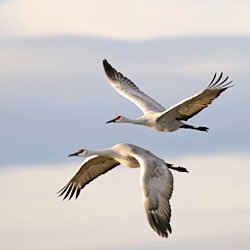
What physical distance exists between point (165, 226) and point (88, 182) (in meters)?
6.54

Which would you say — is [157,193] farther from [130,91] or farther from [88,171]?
[130,91]

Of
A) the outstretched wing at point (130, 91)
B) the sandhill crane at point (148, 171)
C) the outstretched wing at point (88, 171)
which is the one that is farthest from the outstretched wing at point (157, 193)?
the outstretched wing at point (130, 91)

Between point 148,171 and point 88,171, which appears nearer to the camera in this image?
point 148,171

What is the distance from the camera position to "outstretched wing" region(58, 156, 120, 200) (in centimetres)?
6419

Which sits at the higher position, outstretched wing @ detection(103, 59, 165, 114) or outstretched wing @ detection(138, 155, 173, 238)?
outstretched wing @ detection(138, 155, 173, 238)

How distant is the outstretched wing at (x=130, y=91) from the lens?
6825cm

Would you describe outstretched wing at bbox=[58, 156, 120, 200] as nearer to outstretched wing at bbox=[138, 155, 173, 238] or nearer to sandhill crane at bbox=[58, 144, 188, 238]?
sandhill crane at bbox=[58, 144, 188, 238]

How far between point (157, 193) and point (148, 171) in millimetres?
815

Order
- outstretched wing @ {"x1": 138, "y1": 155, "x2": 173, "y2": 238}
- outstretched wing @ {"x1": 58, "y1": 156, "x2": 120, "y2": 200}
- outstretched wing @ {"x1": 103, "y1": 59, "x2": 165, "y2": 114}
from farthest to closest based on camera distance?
outstretched wing @ {"x1": 103, "y1": 59, "x2": 165, "y2": 114}, outstretched wing @ {"x1": 58, "y1": 156, "x2": 120, "y2": 200}, outstretched wing @ {"x1": 138, "y1": 155, "x2": 173, "y2": 238}

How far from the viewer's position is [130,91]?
71062mm

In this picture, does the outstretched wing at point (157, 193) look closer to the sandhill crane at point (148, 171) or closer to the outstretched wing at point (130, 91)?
the sandhill crane at point (148, 171)

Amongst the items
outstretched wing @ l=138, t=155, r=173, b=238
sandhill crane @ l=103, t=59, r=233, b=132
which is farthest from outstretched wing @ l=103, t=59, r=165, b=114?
outstretched wing @ l=138, t=155, r=173, b=238

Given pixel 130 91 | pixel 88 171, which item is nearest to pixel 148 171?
pixel 88 171

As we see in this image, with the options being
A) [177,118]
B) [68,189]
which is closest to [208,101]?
[177,118]
